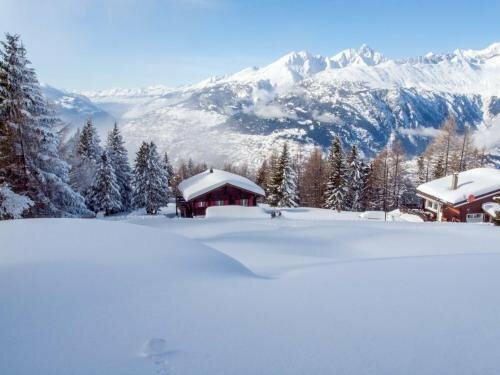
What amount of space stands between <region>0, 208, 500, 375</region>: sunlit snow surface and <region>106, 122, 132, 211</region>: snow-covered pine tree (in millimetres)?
37829

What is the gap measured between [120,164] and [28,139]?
26842 mm

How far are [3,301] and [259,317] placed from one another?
11.4 feet

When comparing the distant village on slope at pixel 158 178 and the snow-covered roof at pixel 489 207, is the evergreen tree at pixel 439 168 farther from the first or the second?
the snow-covered roof at pixel 489 207

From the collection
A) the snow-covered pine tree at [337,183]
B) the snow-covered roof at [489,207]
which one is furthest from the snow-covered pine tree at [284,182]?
the snow-covered roof at [489,207]

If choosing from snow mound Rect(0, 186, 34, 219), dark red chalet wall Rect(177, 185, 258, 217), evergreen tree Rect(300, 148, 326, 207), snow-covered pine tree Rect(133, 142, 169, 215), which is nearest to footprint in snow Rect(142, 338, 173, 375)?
snow mound Rect(0, 186, 34, 219)

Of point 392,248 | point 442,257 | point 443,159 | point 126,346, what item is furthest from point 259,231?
point 443,159

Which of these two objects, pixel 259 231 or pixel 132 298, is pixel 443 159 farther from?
pixel 132 298

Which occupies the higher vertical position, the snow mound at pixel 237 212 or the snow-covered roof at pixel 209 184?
the snow-covered roof at pixel 209 184

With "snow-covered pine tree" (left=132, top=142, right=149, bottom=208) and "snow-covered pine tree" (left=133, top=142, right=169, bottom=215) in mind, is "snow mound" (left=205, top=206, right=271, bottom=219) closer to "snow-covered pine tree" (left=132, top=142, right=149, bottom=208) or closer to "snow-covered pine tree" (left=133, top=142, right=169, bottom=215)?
"snow-covered pine tree" (left=133, top=142, right=169, bottom=215)

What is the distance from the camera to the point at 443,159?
47.2m

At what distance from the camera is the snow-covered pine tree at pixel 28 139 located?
17734 mm

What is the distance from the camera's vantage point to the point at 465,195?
3369 cm

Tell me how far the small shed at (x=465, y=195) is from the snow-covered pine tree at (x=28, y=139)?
35.3 metres

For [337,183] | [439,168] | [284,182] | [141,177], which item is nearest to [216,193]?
[284,182]
